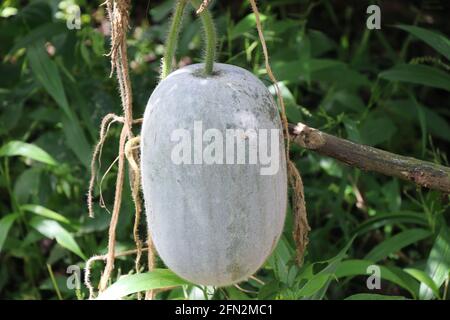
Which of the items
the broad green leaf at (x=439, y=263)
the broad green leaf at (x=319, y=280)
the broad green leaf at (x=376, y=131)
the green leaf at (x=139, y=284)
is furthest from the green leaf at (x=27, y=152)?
the broad green leaf at (x=439, y=263)

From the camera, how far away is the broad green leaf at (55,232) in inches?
80.7

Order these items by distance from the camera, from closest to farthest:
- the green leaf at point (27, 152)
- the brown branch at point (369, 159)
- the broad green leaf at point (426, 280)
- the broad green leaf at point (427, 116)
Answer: the brown branch at point (369, 159), the broad green leaf at point (426, 280), the green leaf at point (27, 152), the broad green leaf at point (427, 116)

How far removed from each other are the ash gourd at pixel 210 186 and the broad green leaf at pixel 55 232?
843 millimetres

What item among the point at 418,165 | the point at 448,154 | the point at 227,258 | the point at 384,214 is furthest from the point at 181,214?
the point at 448,154

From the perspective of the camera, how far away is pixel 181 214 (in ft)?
3.96

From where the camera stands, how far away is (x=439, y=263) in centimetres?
195

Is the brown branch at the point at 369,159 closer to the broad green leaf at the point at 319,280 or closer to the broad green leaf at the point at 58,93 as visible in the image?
the broad green leaf at the point at 319,280

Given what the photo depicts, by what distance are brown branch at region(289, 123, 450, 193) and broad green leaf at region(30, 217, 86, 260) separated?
855 millimetres

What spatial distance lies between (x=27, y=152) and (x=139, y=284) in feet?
2.24

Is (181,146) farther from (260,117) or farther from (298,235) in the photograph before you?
(298,235)

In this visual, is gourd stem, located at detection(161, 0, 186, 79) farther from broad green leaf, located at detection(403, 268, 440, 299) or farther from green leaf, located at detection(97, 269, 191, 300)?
broad green leaf, located at detection(403, 268, 440, 299)

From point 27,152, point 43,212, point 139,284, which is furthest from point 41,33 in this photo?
point 139,284

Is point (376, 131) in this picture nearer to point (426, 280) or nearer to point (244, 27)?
point (244, 27)

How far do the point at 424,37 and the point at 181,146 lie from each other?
1106 mm
